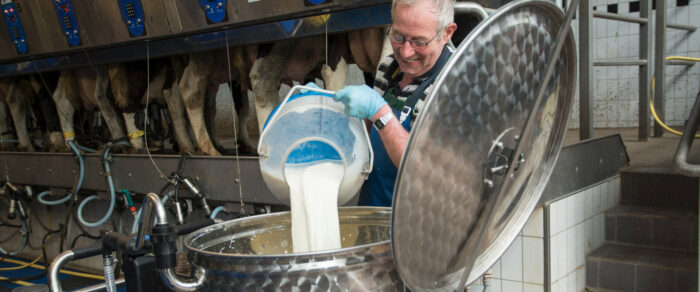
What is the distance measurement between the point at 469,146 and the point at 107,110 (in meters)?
4.06

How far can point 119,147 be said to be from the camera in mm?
4223

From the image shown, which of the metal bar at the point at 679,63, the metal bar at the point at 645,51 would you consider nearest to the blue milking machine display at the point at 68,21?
the metal bar at the point at 645,51

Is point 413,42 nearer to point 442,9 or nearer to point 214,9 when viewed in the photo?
point 442,9

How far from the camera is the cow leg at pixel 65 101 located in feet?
14.8

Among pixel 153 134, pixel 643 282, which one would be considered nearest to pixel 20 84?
pixel 153 134

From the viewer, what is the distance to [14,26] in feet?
13.7

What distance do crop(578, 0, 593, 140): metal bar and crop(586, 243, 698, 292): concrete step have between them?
621 mm

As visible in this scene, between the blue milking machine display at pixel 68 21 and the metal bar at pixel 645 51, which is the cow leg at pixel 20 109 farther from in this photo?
the metal bar at pixel 645 51

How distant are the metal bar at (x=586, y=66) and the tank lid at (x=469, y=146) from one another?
7.49 feet

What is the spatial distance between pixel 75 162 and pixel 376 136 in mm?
3327

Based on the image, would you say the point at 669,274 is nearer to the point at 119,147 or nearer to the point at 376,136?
the point at 376,136

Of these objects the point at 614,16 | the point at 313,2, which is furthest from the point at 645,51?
the point at 313,2

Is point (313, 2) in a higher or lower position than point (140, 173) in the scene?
higher

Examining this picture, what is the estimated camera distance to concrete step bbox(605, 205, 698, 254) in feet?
8.89
